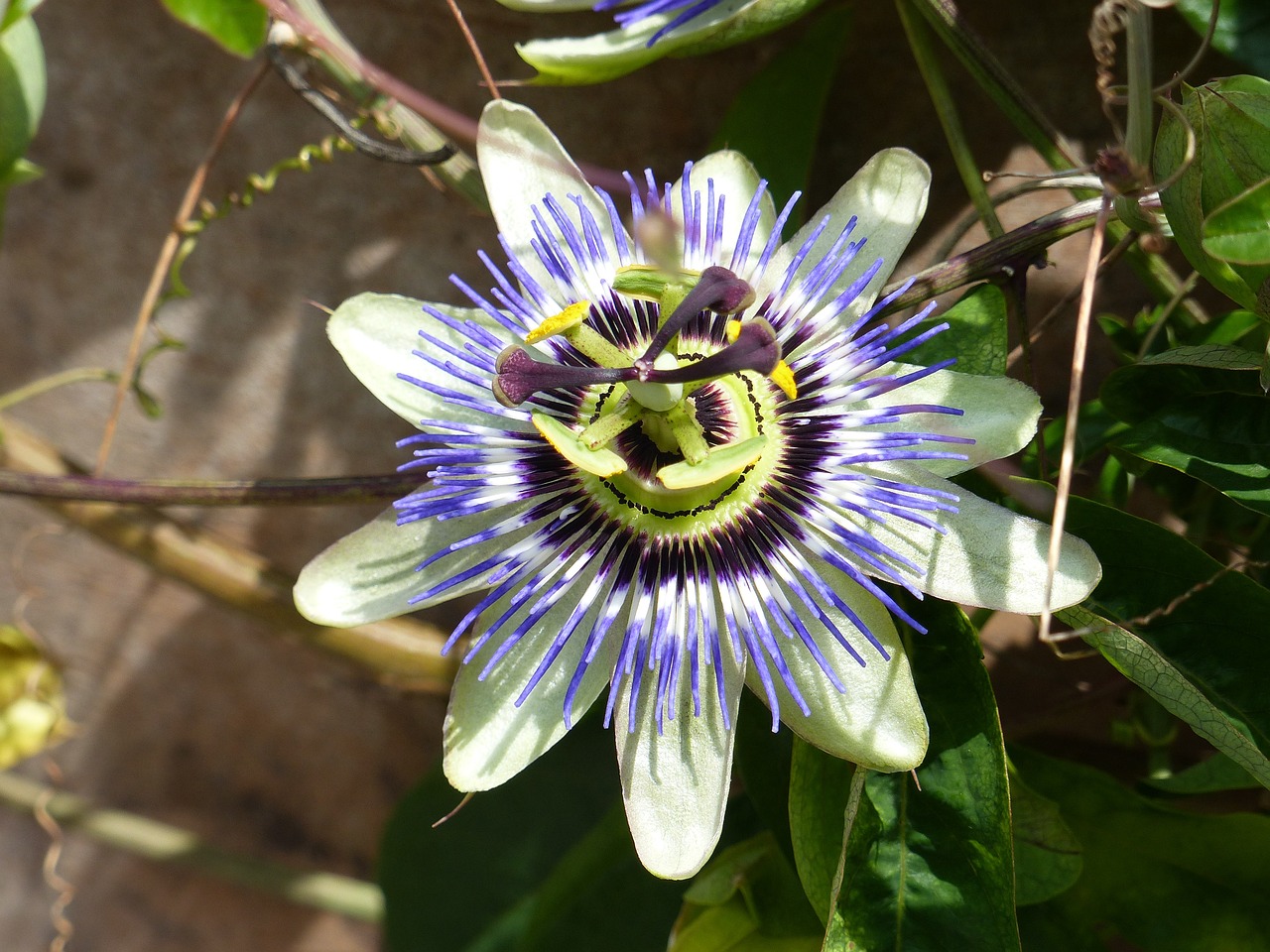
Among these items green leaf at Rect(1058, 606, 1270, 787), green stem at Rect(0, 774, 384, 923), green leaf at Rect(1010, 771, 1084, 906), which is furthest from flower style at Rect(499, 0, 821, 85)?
green stem at Rect(0, 774, 384, 923)

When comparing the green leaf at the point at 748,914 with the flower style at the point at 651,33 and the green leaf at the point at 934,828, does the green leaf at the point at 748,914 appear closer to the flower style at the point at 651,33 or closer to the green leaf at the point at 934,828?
the green leaf at the point at 934,828

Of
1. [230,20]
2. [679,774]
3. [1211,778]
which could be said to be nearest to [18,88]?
[230,20]

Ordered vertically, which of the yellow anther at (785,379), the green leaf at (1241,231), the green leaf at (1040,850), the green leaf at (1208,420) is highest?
the green leaf at (1241,231)

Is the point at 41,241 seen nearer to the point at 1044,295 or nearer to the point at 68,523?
the point at 68,523

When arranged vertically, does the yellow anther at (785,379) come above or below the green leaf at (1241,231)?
below

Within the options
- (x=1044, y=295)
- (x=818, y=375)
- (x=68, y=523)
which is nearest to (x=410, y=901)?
(x=68, y=523)

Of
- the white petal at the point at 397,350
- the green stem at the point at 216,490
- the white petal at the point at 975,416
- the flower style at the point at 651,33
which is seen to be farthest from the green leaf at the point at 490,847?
the flower style at the point at 651,33

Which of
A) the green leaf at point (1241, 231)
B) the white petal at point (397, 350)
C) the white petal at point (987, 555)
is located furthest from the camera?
the white petal at point (397, 350)
